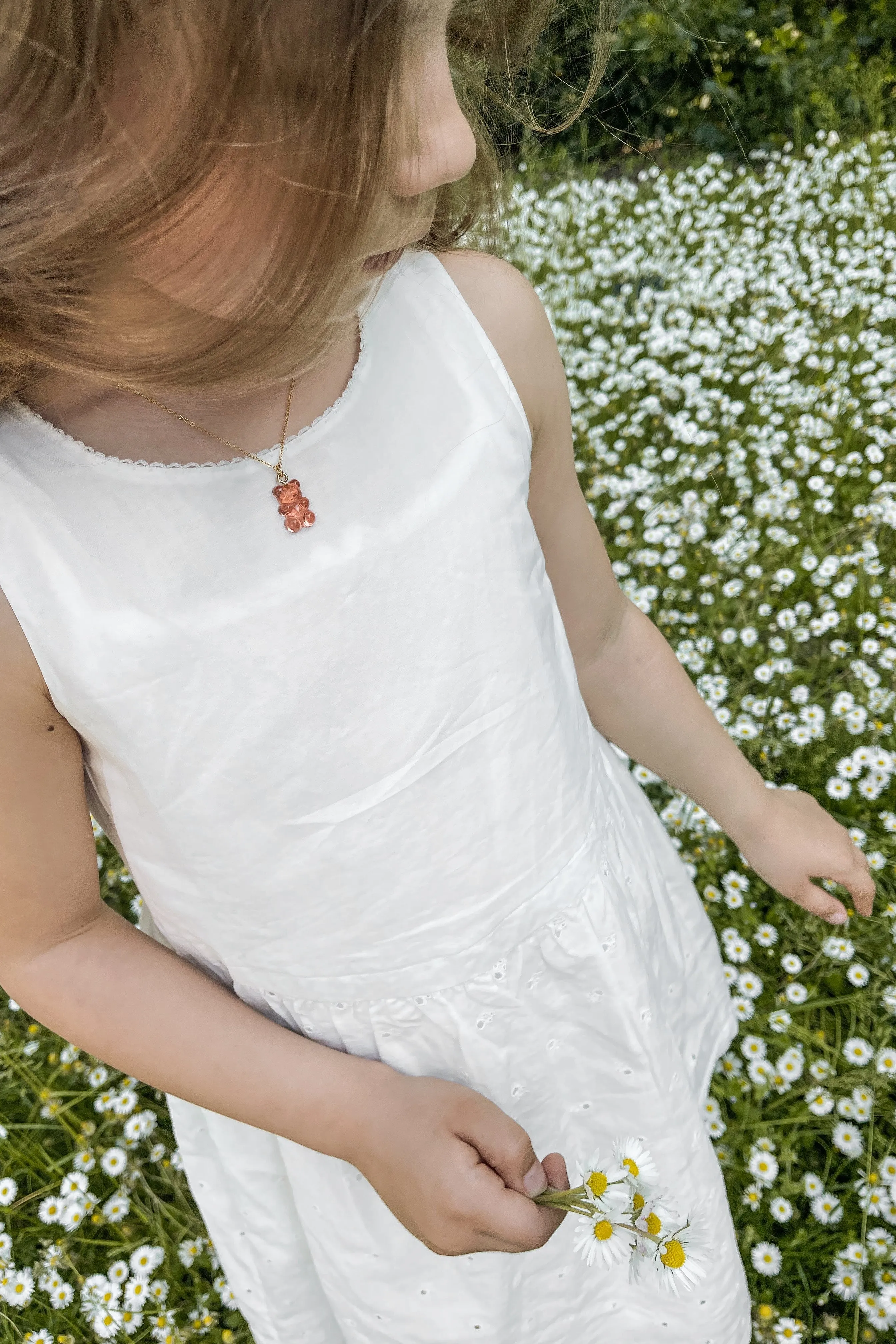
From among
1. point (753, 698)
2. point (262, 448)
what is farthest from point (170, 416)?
point (753, 698)

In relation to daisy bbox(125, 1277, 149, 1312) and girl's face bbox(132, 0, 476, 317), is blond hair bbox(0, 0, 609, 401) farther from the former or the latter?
daisy bbox(125, 1277, 149, 1312)

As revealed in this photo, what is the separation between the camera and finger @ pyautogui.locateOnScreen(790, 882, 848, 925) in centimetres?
98

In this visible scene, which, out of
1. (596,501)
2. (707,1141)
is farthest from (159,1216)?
(596,501)

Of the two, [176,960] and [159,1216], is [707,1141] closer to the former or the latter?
[176,960]

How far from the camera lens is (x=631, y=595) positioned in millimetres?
1930

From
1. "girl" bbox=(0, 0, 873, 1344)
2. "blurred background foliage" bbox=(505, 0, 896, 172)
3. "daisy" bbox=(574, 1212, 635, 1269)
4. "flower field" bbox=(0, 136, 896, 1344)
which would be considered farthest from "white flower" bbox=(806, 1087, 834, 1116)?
"blurred background foliage" bbox=(505, 0, 896, 172)

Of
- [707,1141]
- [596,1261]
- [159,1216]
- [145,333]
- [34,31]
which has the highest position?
[34,31]

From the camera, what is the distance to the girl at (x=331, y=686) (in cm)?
38

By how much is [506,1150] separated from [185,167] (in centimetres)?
63

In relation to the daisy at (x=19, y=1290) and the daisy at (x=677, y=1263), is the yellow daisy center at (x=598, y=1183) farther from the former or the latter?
the daisy at (x=19, y=1290)

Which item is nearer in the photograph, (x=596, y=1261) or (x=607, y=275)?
(x=596, y=1261)

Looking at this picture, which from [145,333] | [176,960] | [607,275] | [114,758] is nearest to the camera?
[145,333]

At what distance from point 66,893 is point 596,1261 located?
44 centimetres

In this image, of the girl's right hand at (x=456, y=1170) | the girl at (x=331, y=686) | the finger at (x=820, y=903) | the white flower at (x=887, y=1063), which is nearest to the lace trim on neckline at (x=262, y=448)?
the girl at (x=331, y=686)
